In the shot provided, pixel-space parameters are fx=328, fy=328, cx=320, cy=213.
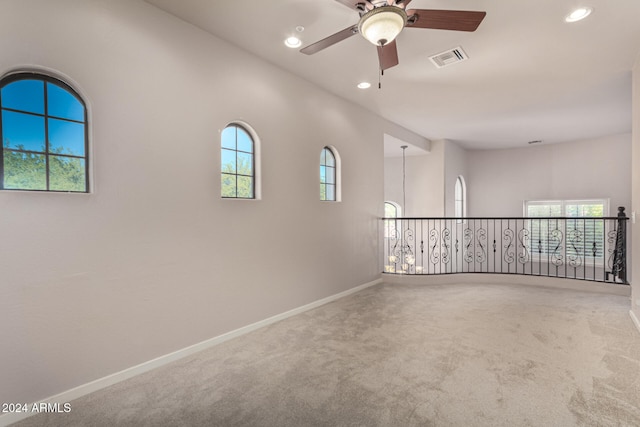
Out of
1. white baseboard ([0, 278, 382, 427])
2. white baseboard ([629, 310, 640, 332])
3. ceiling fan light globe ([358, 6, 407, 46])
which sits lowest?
white baseboard ([0, 278, 382, 427])

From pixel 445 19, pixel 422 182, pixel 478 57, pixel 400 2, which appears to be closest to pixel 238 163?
pixel 400 2

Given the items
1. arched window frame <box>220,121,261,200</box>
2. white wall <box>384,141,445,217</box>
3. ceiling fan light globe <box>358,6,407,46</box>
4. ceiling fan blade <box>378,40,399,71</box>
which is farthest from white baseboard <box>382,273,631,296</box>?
ceiling fan light globe <box>358,6,407,46</box>

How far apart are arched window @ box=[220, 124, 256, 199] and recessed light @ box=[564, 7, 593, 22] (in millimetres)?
3093

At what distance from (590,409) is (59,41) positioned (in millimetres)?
4123

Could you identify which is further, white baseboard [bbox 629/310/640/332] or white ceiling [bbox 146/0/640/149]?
white baseboard [bbox 629/310/640/332]

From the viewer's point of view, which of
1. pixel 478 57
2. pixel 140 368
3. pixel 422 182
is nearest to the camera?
pixel 140 368

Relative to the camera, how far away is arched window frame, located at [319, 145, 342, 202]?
181 inches

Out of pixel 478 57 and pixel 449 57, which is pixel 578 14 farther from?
pixel 449 57

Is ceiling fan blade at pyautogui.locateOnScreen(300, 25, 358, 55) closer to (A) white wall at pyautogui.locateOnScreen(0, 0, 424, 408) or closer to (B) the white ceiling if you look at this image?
(B) the white ceiling

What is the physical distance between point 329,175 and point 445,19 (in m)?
2.72

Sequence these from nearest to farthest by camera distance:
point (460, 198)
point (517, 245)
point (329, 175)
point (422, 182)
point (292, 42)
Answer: point (292, 42) < point (329, 175) < point (422, 182) < point (517, 245) < point (460, 198)

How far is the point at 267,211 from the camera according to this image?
3623 mm

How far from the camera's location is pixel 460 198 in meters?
9.03

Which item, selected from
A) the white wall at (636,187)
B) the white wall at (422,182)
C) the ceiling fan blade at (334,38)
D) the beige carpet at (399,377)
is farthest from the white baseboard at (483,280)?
the ceiling fan blade at (334,38)
